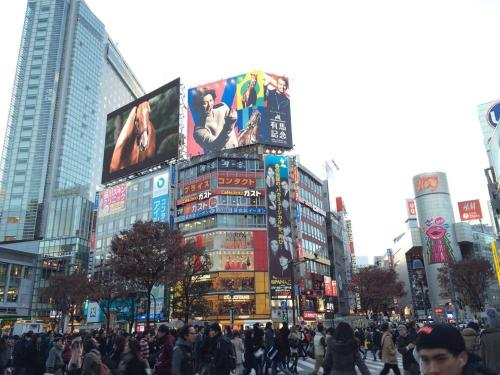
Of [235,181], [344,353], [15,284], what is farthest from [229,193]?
[344,353]

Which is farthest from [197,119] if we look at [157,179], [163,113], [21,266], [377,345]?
[377,345]

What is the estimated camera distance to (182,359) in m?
6.66

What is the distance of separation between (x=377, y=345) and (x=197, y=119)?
177 feet

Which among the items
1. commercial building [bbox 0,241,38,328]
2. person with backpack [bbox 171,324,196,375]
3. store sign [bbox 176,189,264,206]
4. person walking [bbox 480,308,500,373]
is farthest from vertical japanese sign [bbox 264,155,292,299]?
person walking [bbox 480,308,500,373]

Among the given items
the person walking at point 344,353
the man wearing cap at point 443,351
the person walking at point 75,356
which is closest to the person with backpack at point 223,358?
the person walking at point 75,356

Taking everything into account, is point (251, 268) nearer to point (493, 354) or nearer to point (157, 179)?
point (157, 179)

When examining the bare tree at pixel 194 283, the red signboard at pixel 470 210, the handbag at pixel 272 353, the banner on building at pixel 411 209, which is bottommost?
the handbag at pixel 272 353

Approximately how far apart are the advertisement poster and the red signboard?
97963 millimetres

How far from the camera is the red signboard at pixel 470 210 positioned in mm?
125119

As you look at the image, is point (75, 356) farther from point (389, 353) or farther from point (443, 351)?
point (443, 351)

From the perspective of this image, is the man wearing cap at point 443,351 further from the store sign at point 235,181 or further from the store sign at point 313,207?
the store sign at point 313,207

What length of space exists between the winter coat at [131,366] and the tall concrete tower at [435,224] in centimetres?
12549

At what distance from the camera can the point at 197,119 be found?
71.8 m

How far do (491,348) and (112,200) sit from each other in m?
79.3
